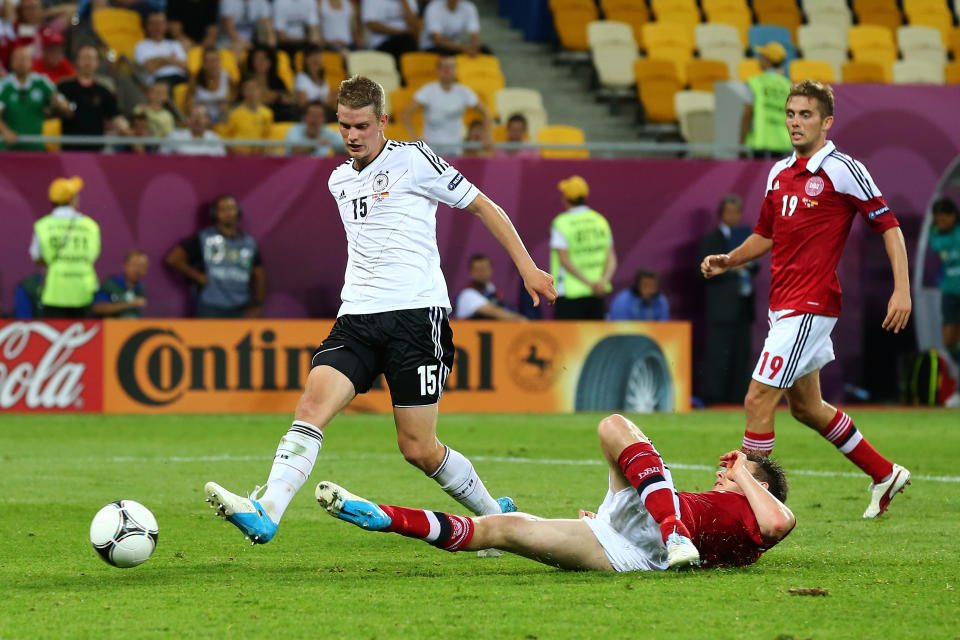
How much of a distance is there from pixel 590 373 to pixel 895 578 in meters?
9.96

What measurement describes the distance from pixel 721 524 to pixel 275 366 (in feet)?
32.5

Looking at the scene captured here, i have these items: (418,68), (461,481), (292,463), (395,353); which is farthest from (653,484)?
(418,68)

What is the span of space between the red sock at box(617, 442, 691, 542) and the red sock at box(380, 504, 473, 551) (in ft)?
2.29

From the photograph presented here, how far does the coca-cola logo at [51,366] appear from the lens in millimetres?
14953

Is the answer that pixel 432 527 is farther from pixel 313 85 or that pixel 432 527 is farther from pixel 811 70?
pixel 811 70

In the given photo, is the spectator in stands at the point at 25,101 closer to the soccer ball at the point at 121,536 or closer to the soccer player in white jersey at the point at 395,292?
the soccer player in white jersey at the point at 395,292

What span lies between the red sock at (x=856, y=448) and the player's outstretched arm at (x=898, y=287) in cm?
74

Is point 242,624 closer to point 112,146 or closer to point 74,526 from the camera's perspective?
point 74,526

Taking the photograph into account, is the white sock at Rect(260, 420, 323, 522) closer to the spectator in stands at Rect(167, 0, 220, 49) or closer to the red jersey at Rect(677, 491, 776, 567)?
the red jersey at Rect(677, 491, 776, 567)

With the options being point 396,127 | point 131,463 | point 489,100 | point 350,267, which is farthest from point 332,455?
point 489,100

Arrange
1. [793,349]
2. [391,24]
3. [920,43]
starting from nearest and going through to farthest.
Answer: [793,349] < [391,24] < [920,43]

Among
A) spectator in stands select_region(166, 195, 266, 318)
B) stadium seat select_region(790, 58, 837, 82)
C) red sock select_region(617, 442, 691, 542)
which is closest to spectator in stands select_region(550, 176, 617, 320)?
spectator in stands select_region(166, 195, 266, 318)

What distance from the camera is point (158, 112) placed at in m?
16.8

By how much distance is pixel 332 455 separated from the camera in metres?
11.7
